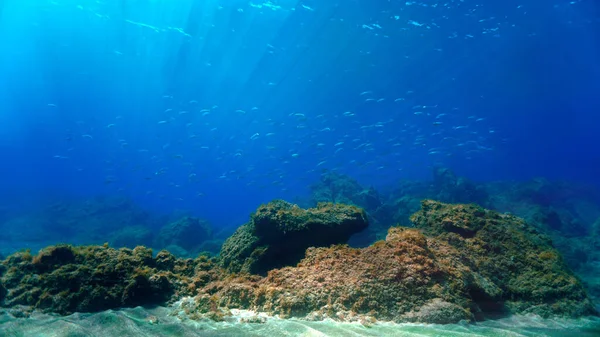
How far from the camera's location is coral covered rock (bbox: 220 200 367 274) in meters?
5.49

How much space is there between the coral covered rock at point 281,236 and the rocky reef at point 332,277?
0.07ft

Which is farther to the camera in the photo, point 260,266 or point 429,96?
point 429,96

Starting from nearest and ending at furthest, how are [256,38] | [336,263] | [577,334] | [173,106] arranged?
1. [577,334]
2. [336,263]
3. [256,38]
4. [173,106]

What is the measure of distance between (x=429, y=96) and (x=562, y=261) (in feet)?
170

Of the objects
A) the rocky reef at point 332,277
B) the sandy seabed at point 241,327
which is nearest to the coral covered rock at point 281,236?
the rocky reef at point 332,277

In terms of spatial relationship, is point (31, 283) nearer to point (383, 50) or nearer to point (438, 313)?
point (438, 313)

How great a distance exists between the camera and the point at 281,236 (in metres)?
5.57

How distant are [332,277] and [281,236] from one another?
187 centimetres

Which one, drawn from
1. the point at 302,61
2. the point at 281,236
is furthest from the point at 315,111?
the point at 281,236

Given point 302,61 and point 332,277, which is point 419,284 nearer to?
point 332,277

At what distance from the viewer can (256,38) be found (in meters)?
39.5

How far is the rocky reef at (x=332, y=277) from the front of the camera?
3625 millimetres

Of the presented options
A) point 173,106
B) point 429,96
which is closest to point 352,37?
point 429,96

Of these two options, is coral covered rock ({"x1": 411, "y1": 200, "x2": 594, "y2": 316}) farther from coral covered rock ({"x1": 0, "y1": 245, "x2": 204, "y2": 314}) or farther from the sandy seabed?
coral covered rock ({"x1": 0, "y1": 245, "x2": 204, "y2": 314})
